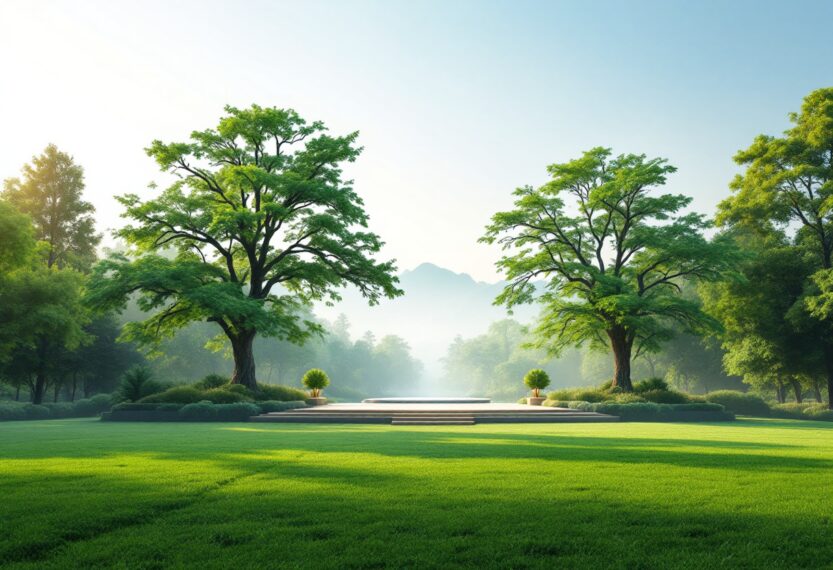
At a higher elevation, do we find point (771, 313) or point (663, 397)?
point (771, 313)

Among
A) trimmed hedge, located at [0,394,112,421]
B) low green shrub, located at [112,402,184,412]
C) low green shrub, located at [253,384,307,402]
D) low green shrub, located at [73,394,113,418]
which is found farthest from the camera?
low green shrub, located at [73,394,113,418]

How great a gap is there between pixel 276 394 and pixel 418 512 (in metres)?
23.9

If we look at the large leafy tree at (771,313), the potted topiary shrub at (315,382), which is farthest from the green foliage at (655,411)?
the potted topiary shrub at (315,382)

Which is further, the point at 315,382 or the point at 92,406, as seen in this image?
the point at 92,406

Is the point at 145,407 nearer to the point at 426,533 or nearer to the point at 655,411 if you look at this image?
the point at 426,533

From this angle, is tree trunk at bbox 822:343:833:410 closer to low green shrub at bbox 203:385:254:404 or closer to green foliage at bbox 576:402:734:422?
green foliage at bbox 576:402:734:422

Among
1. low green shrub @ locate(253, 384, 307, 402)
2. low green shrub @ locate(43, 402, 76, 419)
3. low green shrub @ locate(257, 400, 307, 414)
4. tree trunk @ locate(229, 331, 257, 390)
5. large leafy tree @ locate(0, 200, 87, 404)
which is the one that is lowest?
low green shrub @ locate(43, 402, 76, 419)

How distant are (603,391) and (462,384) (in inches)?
5358

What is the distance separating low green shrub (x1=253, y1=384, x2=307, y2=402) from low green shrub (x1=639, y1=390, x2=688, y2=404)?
1829cm

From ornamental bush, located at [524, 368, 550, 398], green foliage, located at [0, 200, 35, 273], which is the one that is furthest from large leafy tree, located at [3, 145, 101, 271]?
Result: ornamental bush, located at [524, 368, 550, 398]

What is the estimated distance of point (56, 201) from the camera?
44188mm

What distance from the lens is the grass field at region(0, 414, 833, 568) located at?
389 centimetres

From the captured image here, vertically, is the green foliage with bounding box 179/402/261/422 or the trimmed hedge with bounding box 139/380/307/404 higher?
the trimmed hedge with bounding box 139/380/307/404

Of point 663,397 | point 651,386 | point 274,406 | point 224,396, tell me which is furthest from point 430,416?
point 651,386
